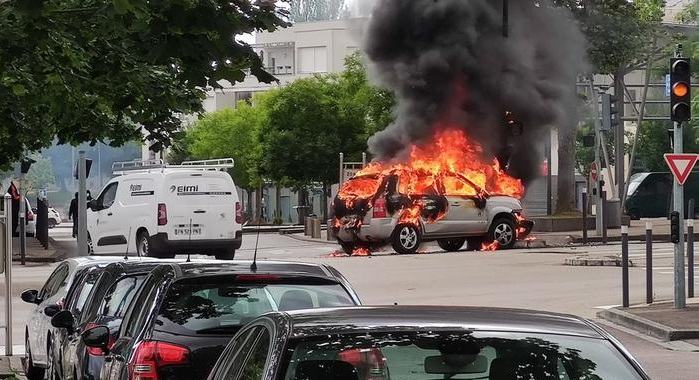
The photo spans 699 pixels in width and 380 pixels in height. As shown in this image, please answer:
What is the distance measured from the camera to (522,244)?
34.2m

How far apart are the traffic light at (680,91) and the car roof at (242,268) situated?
11.0 metres

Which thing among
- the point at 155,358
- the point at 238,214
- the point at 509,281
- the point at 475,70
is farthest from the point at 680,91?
the point at 475,70

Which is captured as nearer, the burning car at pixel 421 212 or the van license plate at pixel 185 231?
the van license plate at pixel 185 231

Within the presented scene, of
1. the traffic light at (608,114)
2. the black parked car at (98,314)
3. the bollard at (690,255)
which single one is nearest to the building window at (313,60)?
the traffic light at (608,114)

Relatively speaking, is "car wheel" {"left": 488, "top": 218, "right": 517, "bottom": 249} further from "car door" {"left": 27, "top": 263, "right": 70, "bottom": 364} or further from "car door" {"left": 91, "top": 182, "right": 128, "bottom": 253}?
"car door" {"left": 27, "top": 263, "right": 70, "bottom": 364}

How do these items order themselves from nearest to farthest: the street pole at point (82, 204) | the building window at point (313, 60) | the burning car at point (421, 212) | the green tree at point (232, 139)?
the street pole at point (82, 204), the burning car at point (421, 212), the green tree at point (232, 139), the building window at point (313, 60)

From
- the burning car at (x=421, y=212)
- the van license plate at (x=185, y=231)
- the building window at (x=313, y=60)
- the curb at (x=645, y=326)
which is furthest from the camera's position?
the building window at (x=313, y=60)

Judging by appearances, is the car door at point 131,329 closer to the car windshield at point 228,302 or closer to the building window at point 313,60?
the car windshield at point 228,302

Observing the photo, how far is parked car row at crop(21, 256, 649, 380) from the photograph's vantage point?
489 centimetres

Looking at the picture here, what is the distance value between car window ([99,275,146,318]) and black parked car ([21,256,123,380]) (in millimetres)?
1446

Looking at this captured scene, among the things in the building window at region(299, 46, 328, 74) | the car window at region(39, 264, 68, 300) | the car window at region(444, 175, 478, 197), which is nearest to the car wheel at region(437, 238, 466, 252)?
the car window at region(444, 175, 478, 197)

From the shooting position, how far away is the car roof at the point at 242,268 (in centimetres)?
812

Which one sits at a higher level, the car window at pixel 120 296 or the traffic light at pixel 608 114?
the traffic light at pixel 608 114

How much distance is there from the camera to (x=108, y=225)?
29391 mm
